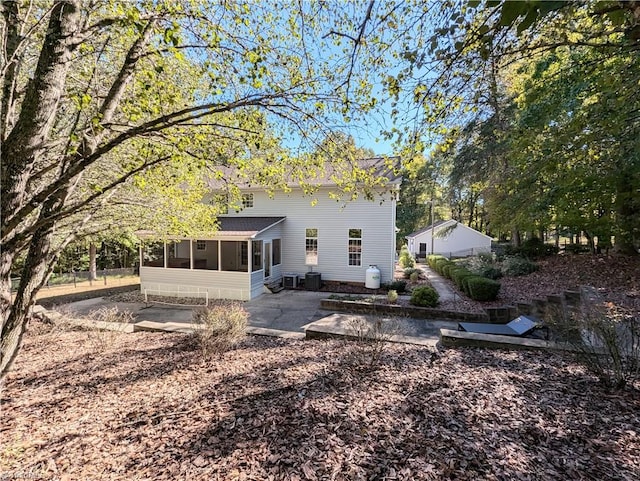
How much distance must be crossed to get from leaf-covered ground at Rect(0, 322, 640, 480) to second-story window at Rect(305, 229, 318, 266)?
8.94 m

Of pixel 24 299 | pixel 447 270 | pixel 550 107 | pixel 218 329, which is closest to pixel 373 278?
pixel 447 270

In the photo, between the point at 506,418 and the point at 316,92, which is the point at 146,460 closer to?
the point at 506,418

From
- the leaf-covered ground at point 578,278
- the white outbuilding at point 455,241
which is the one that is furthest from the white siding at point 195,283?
the white outbuilding at point 455,241

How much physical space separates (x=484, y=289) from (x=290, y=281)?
762 cm

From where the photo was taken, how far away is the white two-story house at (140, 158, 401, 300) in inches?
453

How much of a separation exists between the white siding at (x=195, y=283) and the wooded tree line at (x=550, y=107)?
8372 mm

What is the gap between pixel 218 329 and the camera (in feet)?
15.3

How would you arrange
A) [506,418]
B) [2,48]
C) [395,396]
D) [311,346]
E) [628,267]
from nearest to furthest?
[2,48]
[506,418]
[395,396]
[311,346]
[628,267]

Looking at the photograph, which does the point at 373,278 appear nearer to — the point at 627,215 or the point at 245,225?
the point at 245,225

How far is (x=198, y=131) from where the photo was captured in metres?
3.60

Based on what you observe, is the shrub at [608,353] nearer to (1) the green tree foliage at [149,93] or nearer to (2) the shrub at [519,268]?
(1) the green tree foliage at [149,93]

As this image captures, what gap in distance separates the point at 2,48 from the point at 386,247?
37.7 feet

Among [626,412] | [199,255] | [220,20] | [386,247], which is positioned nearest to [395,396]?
[626,412]

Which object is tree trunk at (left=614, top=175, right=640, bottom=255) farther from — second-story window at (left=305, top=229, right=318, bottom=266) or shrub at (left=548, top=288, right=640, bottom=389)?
second-story window at (left=305, top=229, right=318, bottom=266)
